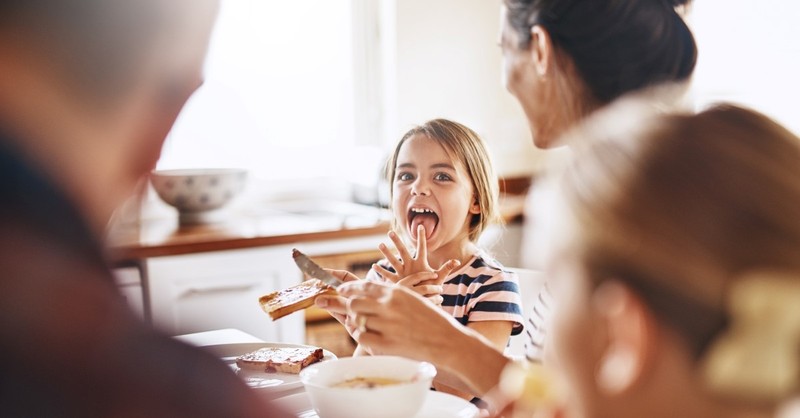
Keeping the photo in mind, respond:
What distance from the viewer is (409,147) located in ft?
6.13

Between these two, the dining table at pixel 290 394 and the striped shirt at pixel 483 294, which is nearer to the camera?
the dining table at pixel 290 394

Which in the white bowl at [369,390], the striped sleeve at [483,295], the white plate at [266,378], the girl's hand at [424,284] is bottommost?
the striped sleeve at [483,295]

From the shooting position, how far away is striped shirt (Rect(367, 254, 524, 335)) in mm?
1609

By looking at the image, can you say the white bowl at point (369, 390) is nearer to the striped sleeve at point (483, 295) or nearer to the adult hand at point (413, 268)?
the adult hand at point (413, 268)

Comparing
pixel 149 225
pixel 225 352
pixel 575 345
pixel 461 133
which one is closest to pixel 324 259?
pixel 149 225

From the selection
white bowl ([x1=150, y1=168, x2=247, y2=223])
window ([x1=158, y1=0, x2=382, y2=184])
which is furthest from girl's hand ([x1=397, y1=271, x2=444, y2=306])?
window ([x1=158, y1=0, x2=382, y2=184])

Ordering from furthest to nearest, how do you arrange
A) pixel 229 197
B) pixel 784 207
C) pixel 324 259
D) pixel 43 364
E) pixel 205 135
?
pixel 205 135
pixel 229 197
pixel 324 259
pixel 784 207
pixel 43 364

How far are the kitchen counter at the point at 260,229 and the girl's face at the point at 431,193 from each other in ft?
2.57

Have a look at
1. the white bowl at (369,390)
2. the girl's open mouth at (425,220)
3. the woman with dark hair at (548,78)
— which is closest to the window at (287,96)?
the girl's open mouth at (425,220)

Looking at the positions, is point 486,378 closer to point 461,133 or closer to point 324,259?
point 461,133

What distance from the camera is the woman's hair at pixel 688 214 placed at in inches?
22.1

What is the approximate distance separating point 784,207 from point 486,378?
0.66m

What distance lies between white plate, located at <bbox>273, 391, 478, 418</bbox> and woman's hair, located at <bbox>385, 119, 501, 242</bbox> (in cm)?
85

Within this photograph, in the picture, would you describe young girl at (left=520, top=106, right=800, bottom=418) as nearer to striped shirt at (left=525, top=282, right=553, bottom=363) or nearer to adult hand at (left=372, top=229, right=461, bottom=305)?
striped shirt at (left=525, top=282, right=553, bottom=363)
